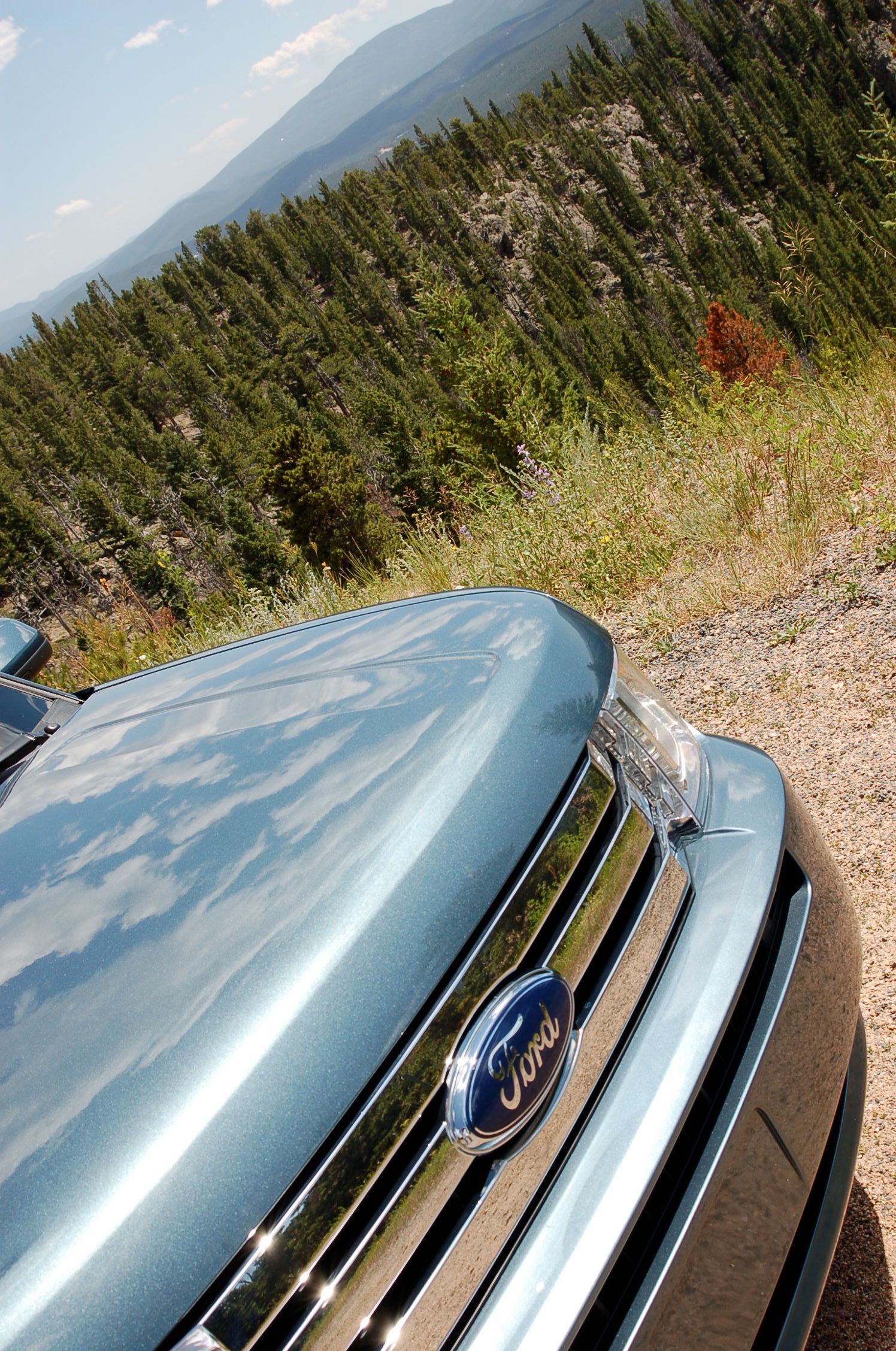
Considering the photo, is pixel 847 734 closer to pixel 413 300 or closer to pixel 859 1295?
pixel 859 1295

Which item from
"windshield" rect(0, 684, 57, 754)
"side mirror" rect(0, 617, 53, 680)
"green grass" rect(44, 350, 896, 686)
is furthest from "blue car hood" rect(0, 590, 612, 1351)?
"green grass" rect(44, 350, 896, 686)

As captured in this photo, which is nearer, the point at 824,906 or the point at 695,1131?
the point at 695,1131

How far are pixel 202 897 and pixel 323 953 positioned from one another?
26cm

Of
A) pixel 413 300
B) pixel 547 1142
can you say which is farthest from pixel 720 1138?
pixel 413 300

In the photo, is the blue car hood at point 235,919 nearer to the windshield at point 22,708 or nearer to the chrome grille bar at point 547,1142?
the chrome grille bar at point 547,1142

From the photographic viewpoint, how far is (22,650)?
2.56 metres

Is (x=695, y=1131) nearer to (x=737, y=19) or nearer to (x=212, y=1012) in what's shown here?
(x=212, y=1012)

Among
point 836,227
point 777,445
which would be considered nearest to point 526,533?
point 777,445

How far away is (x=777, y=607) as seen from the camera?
11.0 ft

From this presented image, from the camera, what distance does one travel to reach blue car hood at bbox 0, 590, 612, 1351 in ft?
2.74

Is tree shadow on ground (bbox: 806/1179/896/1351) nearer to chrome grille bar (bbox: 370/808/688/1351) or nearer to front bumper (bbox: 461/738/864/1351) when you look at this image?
front bumper (bbox: 461/738/864/1351)

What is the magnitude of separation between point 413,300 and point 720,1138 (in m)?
59.9

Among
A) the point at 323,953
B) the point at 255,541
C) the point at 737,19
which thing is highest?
the point at 737,19

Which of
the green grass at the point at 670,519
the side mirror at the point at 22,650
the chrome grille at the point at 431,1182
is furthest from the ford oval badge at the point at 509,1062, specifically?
the green grass at the point at 670,519
